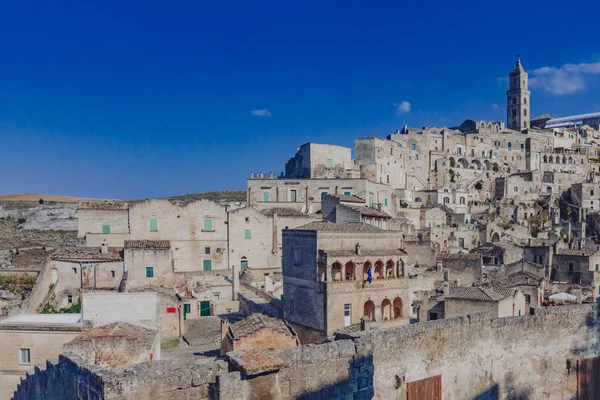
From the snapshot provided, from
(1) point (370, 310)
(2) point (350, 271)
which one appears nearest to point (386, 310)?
(1) point (370, 310)

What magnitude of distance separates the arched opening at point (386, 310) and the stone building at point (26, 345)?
12090 millimetres

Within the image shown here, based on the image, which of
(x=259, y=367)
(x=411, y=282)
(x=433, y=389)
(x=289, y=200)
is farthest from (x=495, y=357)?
(x=289, y=200)

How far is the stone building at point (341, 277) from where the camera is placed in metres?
21.5

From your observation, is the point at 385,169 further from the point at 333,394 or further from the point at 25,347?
the point at 333,394

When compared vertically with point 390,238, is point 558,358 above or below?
below

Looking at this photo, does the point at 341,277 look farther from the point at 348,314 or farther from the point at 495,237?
the point at 495,237

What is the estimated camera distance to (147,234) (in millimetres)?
37906

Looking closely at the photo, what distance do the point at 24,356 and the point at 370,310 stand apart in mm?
13094

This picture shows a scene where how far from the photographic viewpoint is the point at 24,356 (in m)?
17.1

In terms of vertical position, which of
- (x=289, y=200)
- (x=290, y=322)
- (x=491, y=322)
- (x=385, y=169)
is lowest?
(x=290, y=322)

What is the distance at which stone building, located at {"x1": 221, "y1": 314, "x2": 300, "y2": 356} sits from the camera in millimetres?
18312

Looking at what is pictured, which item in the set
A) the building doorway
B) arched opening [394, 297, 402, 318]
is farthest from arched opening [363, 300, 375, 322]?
→ arched opening [394, 297, 402, 318]

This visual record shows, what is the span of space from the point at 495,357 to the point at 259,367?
5991 mm

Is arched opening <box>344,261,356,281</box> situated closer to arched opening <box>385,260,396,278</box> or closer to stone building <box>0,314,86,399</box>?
arched opening <box>385,260,396,278</box>
